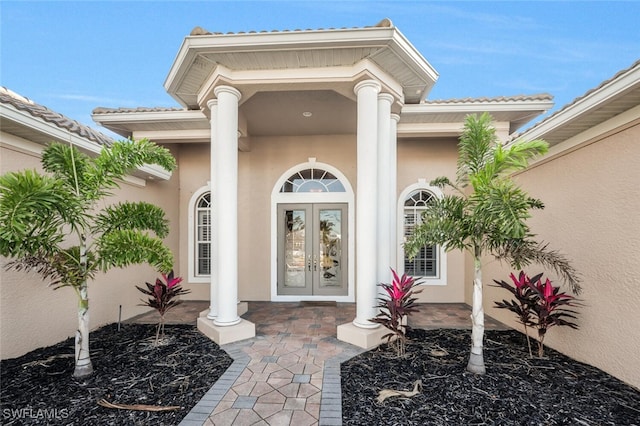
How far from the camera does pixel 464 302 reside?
7.25 m

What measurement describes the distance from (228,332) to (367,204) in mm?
3009

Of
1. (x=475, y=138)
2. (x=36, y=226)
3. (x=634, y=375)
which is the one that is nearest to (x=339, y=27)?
(x=475, y=138)

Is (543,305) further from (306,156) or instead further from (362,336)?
(306,156)

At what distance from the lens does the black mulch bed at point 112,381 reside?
2740mm

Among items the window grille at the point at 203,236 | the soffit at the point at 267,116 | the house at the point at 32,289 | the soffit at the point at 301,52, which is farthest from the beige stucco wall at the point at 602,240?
the window grille at the point at 203,236

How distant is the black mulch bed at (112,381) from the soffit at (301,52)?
449 cm

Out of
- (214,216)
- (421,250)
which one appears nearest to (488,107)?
(421,250)

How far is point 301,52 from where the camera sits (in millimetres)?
4316

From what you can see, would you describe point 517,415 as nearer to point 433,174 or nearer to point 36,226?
point 36,226

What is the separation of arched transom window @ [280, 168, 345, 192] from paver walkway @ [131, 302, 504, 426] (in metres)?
3.20

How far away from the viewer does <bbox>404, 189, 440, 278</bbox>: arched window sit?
7.48 m

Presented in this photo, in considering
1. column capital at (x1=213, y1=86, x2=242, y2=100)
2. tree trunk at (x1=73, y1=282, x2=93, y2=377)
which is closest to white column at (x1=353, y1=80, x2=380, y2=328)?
column capital at (x1=213, y1=86, x2=242, y2=100)

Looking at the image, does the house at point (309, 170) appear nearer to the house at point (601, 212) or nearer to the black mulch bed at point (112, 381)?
the house at point (601, 212)

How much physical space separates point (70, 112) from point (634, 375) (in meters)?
9.18
